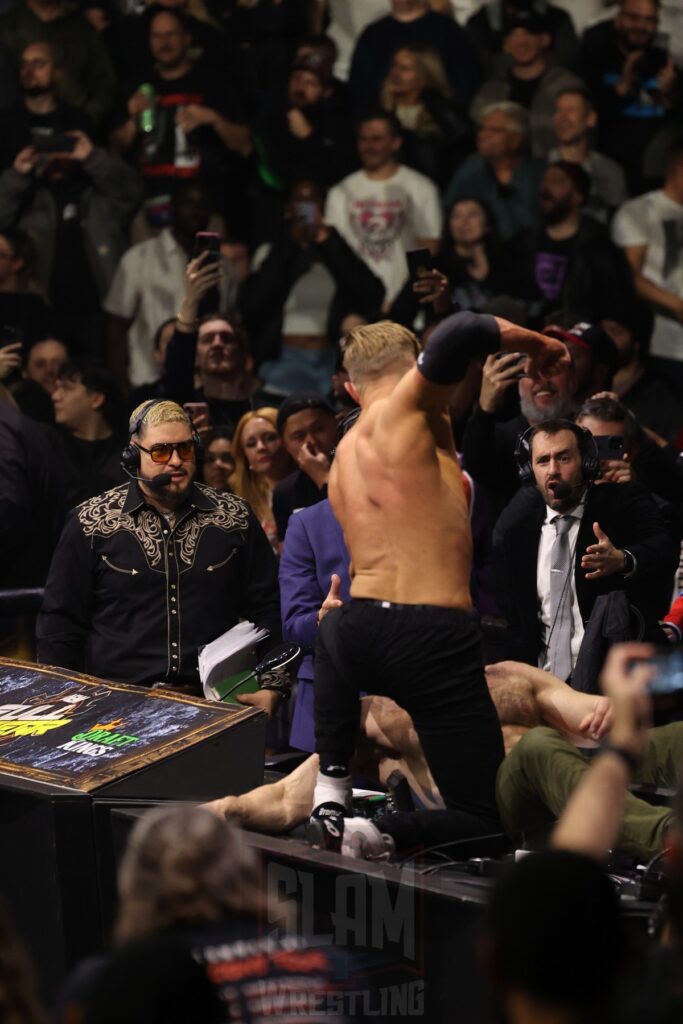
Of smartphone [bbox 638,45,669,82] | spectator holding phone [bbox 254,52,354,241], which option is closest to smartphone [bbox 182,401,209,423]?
spectator holding phone [bbox 254,52,354,241]

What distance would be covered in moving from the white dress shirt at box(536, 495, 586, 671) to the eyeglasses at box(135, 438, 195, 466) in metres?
1.10

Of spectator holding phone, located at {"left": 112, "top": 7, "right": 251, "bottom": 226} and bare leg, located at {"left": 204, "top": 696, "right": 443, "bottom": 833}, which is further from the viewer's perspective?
spectator holding phone, located at {"left": 112, "top": 7, "right": 251, "bottom": 226}

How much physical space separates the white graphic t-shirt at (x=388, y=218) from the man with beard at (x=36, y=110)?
1599 mm

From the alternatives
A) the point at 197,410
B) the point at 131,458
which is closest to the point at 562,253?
the point at 197,410

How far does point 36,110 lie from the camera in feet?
30.9

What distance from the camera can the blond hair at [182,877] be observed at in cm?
254

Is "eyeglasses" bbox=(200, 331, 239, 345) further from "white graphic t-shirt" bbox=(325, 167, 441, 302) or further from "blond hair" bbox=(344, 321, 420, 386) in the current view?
"blond hair" bbox=(344, 321, 420, 386)

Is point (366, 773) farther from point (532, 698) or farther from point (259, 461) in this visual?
point (259, 461)

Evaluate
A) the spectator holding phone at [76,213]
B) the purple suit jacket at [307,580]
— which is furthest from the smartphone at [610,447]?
the spectator holding phone at [76,213]

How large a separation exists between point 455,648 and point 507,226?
4.95 metres

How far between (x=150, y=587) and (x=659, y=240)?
14.9 ft

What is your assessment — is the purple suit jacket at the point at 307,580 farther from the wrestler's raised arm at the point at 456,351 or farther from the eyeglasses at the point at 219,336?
the eyeglasses at the point at 219,336

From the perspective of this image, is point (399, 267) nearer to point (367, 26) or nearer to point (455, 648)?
point (367, 26)

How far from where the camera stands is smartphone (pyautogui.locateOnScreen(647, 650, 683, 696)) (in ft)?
8.84
